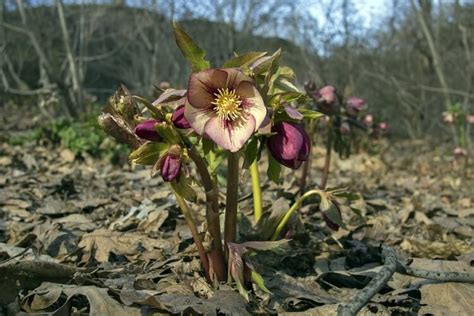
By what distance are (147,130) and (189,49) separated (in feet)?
0.70

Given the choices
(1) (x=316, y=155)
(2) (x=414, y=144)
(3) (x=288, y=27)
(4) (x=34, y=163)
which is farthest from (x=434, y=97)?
(4) (x=34, y=163)

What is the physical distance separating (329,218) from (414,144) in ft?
29.3

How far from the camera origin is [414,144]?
1001cm

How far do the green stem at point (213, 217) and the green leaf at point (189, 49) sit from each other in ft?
0.67

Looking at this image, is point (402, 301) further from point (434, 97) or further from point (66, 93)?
point (434, 97)

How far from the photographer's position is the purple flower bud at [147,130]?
4.20ft

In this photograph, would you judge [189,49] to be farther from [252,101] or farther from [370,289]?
[370,289]

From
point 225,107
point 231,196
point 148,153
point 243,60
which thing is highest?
point 243,60

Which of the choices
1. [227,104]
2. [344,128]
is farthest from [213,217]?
[344,128]

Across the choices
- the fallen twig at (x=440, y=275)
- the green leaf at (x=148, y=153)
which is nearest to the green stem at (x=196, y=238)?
the green leaf at (x=148, y=153)

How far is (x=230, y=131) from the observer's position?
126cm

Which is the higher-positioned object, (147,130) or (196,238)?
(147,130)

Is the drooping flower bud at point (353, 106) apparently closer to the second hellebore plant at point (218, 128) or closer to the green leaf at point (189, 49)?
the second hellebore plant at point (218, 128)

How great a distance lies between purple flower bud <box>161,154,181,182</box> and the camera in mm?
1268
